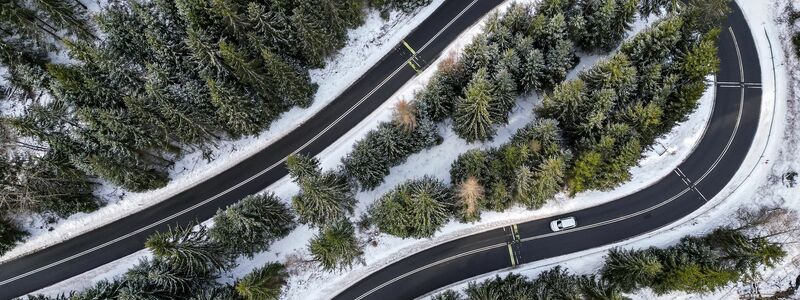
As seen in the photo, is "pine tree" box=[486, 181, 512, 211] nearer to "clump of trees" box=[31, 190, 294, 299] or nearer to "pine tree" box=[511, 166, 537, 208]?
"pine tree" box=[511, 166, 537, 208]

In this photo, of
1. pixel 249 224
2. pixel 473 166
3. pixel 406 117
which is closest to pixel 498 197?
pixel 473 166

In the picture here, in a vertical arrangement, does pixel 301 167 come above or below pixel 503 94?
below

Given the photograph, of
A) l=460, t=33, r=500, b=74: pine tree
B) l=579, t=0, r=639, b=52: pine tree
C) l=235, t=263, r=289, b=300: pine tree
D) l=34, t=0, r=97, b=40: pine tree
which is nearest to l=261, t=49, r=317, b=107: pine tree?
l=460, t=33, r=500, b=74: pine tree

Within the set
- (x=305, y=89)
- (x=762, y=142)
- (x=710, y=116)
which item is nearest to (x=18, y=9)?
(x=305, y=89)

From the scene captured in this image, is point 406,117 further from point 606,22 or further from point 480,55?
point 606,22

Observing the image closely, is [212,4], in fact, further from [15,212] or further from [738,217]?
[738,217]

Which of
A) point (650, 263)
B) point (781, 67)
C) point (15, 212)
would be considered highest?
point (781, 67)

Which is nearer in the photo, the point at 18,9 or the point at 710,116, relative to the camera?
the point at 18,9

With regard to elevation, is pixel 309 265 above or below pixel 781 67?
below
